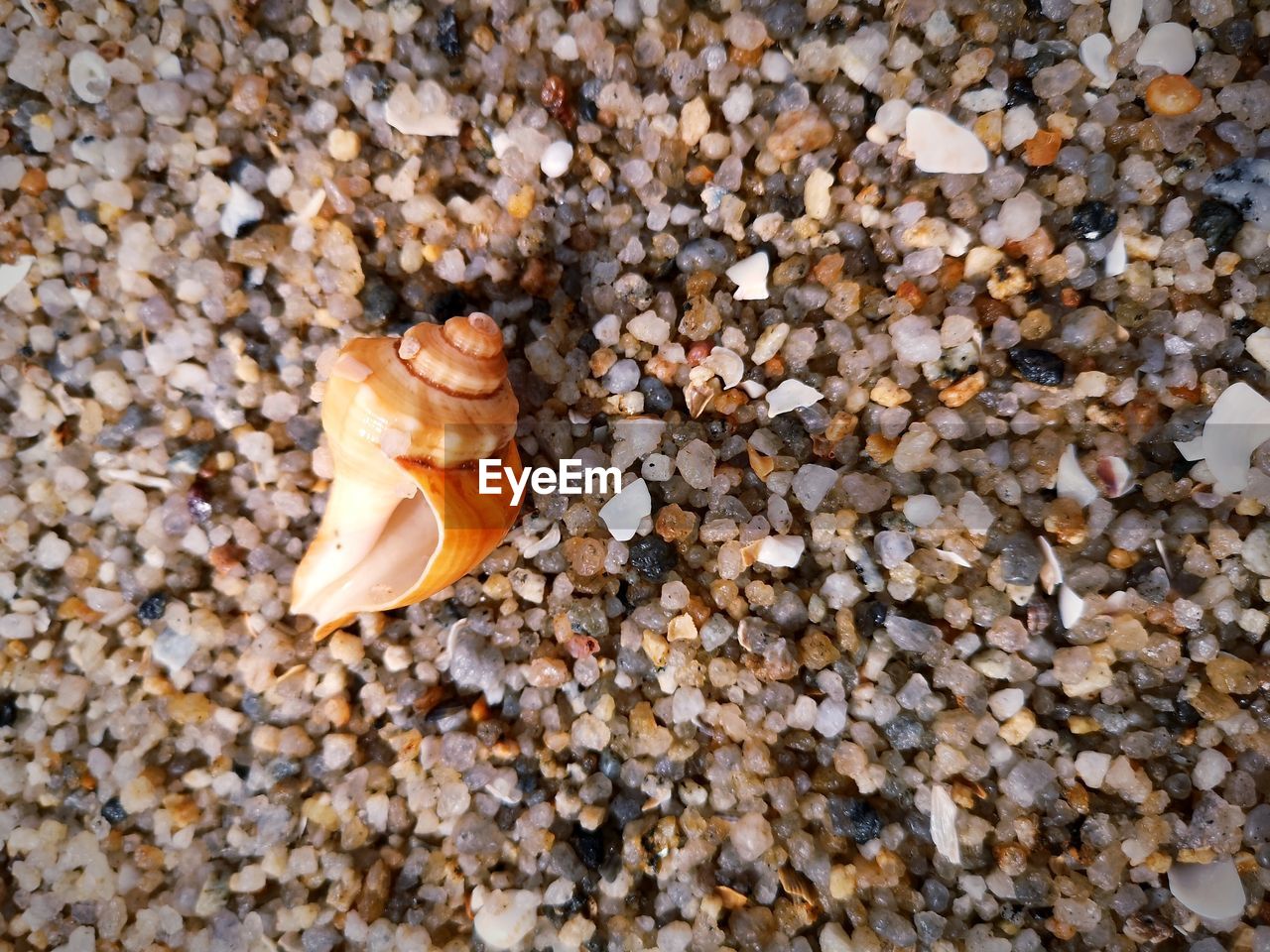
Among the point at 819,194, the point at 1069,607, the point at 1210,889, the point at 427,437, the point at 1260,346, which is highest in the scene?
the point at 819,194

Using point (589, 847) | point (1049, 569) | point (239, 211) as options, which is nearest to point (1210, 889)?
point (1049, 569)

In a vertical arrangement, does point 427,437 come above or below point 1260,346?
above

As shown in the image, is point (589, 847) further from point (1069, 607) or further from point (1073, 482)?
point (1073, 482)

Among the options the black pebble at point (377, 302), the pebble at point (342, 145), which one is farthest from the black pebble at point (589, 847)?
the pebble at point (342, 145)

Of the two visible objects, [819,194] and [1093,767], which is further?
[819,194]

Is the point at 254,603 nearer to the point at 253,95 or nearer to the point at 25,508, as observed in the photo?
the point at 25,508

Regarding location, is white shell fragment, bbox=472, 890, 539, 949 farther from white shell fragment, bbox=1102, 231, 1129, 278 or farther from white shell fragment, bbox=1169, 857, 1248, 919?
white shell fragment, bbox=1102, 231, 1129, 278

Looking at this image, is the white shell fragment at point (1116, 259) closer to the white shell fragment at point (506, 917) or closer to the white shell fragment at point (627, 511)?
the white shell fragment at point (627, 511)

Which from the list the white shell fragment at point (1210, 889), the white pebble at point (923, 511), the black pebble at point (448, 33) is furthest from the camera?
the black pebble at point (448, 33)
